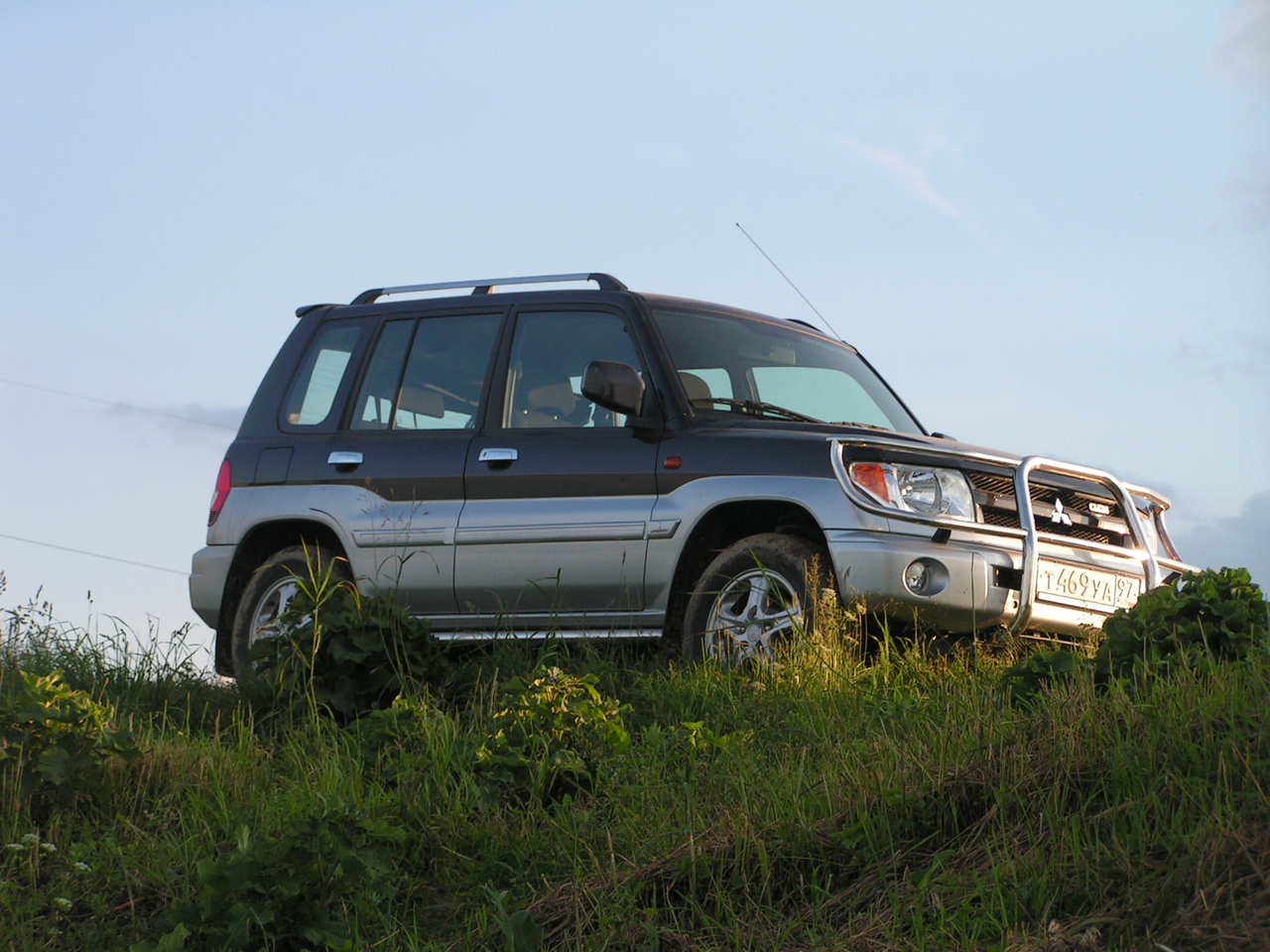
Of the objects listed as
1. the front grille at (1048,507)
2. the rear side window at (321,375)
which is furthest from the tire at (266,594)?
the front grille at (1048,507)

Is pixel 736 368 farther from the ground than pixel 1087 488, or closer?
farther from the ground

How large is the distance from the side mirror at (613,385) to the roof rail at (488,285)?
0.95 meters

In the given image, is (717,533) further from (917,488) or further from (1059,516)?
(1059,516)

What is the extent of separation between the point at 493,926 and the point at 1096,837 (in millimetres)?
1584

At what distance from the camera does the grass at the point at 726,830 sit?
359 centimetres

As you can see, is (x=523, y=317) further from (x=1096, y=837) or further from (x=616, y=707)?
(x=1096, y=837)

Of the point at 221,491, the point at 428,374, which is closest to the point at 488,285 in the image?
the point at 428,374

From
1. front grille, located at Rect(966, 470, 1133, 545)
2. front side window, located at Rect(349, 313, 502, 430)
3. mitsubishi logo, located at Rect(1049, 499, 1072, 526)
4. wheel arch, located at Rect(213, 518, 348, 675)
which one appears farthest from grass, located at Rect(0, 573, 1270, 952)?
wheel arch, located at Rect(213, 518, 348, 675)

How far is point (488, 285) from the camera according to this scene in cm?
792

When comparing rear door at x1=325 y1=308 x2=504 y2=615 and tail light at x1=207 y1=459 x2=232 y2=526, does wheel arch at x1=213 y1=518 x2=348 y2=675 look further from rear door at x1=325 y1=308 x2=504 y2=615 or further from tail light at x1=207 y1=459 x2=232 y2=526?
rear door at x1=325 y1=308 x2=504 y2=615

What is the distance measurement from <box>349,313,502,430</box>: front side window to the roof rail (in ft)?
0.81

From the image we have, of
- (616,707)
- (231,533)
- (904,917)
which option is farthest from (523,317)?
(904,917)

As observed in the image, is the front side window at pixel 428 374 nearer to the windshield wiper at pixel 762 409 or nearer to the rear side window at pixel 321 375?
the rear side window at pixel 321 375

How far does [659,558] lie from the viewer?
268 inches
